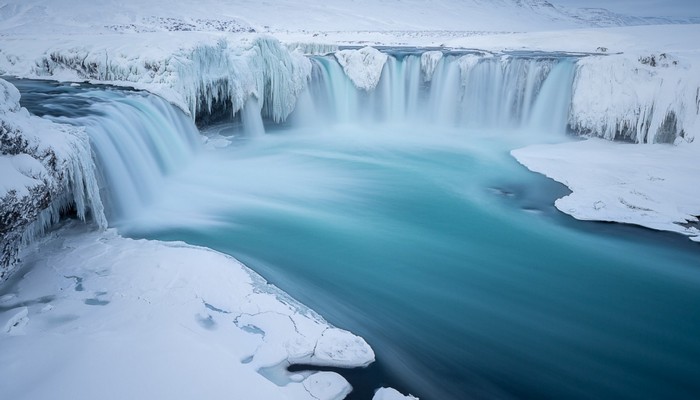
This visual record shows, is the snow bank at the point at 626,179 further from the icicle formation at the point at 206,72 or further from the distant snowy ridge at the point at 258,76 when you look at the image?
the icicle formation at the point at 206,72

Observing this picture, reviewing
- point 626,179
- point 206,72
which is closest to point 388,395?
point 626,179

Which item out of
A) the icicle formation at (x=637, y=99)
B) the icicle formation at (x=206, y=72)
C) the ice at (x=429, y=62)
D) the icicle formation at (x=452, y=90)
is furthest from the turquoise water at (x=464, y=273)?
the ice at (x=429, y=62)

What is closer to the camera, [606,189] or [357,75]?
[606,189]

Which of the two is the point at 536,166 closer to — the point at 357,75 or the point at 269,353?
the point at 357,75

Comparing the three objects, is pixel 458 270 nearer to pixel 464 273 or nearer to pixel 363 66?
pixel 464 273

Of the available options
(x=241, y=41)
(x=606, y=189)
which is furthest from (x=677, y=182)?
(x=241, y=41)
